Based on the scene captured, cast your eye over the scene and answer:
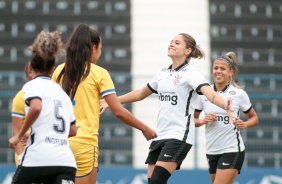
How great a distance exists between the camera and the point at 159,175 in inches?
305

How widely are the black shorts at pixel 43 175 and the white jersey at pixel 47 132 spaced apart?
0.03m

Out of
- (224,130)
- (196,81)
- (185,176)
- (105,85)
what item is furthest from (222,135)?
(185,176)

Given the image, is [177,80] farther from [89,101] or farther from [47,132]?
[47,132]

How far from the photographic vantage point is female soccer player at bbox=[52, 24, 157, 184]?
670 centimetres

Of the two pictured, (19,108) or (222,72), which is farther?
(222,72)

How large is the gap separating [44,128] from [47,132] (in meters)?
0.03

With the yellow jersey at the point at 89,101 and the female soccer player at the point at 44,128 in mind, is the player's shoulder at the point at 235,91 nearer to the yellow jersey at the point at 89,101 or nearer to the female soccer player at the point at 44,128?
the yellow jersey at the point at 89,101

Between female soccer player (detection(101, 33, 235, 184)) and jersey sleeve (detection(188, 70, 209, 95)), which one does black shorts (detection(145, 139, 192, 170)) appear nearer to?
female soccer player (detection(101, 33, 235, 184))

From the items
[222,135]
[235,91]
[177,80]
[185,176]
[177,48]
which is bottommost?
[185,176]

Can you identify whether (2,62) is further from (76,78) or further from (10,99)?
A: (76,78)

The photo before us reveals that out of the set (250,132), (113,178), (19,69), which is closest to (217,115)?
(113,178)

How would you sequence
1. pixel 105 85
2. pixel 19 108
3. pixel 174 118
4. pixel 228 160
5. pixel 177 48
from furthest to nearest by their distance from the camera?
1. pixel 228 160
2. pixel 177 48
3. pixel 174 118
4. pixel 105 85
5. pixel 19 108

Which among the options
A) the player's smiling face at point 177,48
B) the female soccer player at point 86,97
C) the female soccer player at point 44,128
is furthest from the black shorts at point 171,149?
the female soccer player at point 44,128

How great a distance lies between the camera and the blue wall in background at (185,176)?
475 inches
